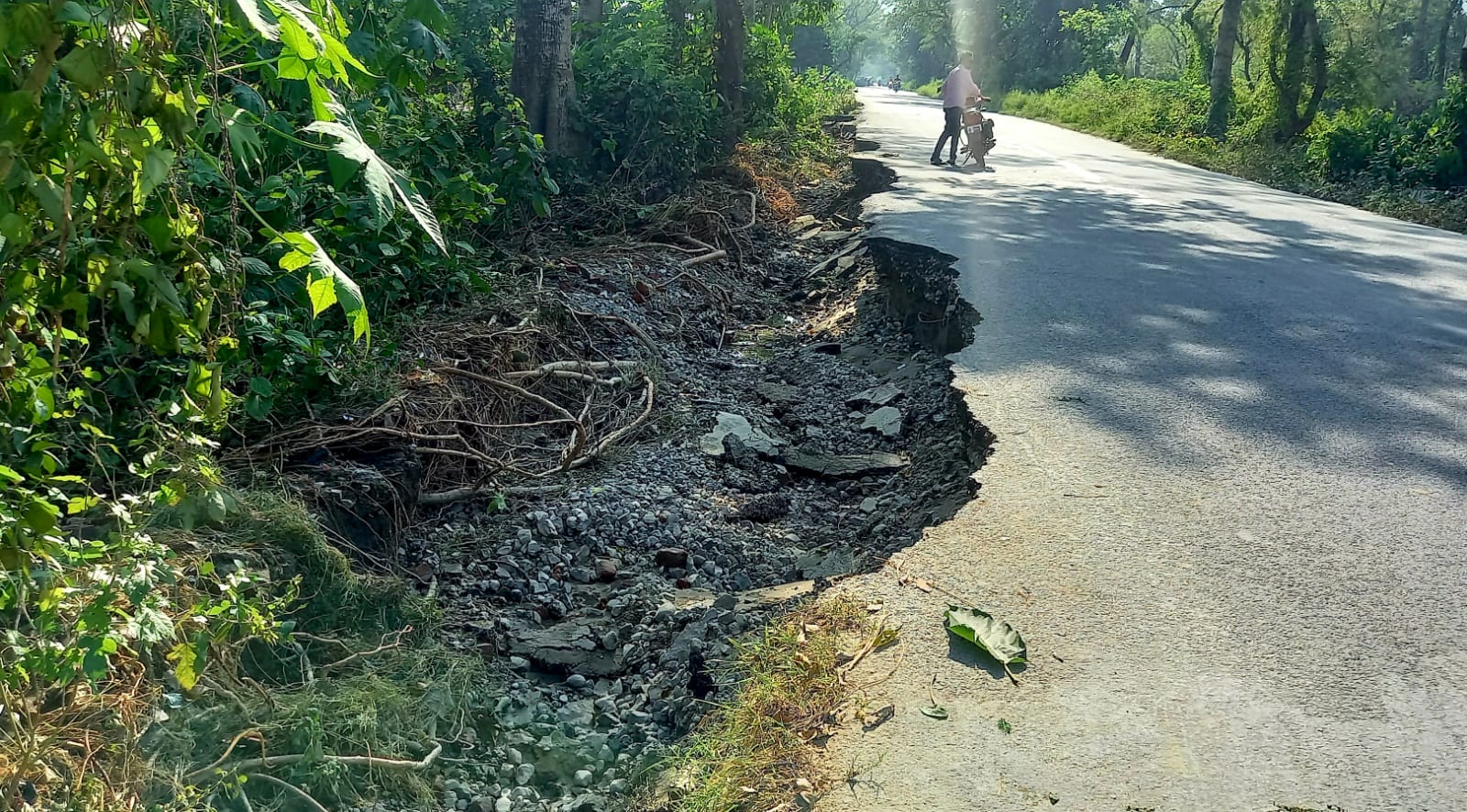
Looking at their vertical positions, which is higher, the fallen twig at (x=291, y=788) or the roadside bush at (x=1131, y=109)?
the roadside bush at (x=1131, y=109)

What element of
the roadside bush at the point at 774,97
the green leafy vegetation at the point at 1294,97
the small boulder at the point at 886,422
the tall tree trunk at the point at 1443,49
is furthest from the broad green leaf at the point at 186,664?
the tall tree trunk at the point at 1443,49

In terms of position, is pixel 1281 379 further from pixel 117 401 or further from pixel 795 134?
A: pixel 795 134

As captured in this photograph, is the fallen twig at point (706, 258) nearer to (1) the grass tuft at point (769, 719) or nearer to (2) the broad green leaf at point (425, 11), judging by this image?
(2) the broad green leaf at point (425, 11)

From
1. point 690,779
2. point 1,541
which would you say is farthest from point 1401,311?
point 1,541

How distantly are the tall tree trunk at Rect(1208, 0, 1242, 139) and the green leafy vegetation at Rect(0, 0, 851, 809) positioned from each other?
62.6ft

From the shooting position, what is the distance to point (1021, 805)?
2.50 m

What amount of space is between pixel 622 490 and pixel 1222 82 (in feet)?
67.0

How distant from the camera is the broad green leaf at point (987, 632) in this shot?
308cm

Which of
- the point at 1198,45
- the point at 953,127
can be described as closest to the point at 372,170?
the point at 953,127

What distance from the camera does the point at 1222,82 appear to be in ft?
71.2

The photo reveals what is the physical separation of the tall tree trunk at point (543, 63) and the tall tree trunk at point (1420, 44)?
139ft

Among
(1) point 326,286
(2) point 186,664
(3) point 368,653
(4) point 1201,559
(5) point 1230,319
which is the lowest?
(3) point 368,653

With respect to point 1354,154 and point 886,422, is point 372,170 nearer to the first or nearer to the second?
point 886,422

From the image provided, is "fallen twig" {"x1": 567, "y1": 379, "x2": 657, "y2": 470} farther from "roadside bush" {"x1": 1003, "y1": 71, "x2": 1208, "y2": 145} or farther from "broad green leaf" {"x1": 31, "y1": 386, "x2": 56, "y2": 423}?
"roadside bush" {"x1": 1003, "y1": 71, "x2": 1208, "y2": 145}
